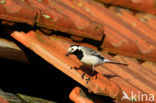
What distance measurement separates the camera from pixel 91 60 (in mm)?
3949

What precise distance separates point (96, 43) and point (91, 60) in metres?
0.38

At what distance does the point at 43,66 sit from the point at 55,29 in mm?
700

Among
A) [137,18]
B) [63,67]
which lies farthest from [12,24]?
[137,18]

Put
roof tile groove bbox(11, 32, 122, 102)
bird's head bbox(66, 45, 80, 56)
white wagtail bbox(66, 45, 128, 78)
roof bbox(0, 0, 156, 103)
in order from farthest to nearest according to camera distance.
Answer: white wagtail bbox(66, 45, 128, 78) < bird's head bbox(66, 45, 80, 56) < roof bbox(0, 0, 156, 103) < roof tile groove bbox(11, 32, 122, 102)

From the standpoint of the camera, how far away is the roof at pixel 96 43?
314 cm

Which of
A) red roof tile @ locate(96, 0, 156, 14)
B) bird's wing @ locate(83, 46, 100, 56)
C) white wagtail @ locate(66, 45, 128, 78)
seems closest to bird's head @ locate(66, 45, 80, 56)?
white wagtail @ locate(66, 45, 128, 78)

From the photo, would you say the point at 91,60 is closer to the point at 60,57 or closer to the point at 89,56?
the point at 89,56

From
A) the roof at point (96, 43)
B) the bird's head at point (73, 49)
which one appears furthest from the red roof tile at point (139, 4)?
the bird's head at point (73, 49)

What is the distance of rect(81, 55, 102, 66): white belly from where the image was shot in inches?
150

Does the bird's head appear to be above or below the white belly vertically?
above

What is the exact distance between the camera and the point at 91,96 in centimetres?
300

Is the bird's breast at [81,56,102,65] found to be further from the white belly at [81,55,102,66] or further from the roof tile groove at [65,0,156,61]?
the roof tile groove at [65,0,156,61]

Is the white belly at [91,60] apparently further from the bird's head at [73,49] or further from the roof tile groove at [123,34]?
the roof tile groove at [123,34]

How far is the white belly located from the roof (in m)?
0.10
